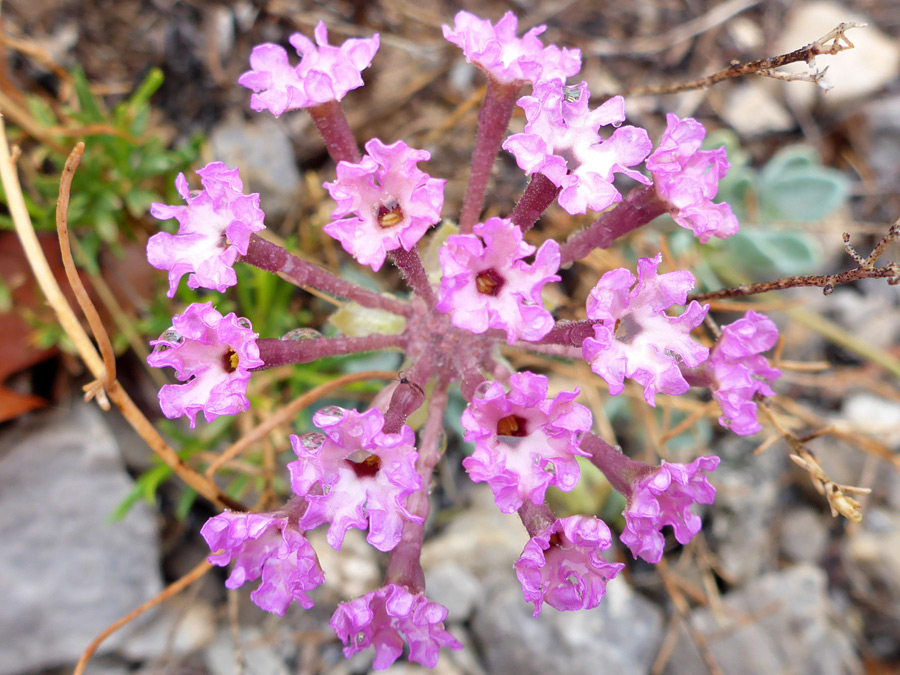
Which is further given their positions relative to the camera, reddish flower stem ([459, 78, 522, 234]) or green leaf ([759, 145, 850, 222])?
green leaf ([759, 145, 850, 222])

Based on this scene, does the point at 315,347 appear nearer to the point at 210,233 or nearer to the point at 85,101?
the point at 210,233

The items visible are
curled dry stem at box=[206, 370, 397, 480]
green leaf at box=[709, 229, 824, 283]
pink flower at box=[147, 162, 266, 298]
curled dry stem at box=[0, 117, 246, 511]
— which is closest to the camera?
pink flower at box=[147, 162, 266, 298]

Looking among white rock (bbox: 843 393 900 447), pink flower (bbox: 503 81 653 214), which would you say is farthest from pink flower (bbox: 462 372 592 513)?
white rock (bbox: 843 393 900 447)

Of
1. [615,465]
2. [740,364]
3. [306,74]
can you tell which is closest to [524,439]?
[615,465]

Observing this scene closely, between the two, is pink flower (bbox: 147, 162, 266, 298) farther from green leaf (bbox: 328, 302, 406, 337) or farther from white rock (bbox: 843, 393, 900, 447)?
white rock (bbox: 843, 393, 900, 447)

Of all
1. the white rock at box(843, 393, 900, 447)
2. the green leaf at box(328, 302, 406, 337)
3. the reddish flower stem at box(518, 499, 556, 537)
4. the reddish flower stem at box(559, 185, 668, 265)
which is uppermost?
the reddish flower stem at box(559, 185, 668, 265)

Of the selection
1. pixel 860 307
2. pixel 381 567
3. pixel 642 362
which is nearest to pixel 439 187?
pixel 642 362

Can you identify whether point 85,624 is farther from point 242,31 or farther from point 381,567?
point 242,31

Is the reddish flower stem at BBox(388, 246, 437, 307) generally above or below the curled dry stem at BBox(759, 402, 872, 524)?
above
